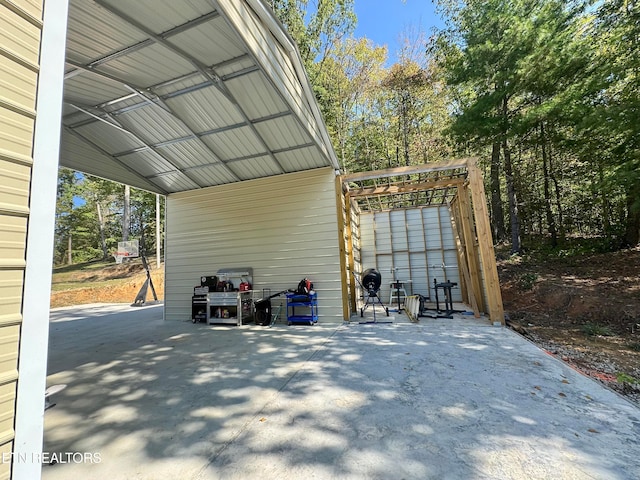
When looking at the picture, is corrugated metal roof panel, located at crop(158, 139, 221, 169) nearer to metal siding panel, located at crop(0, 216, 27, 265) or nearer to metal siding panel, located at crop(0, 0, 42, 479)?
metal siding panel, located at crop(0, 0, 42, 479)

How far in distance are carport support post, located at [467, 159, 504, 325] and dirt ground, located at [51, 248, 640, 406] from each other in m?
0.42

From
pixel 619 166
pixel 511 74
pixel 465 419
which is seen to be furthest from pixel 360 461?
pixel 511 74

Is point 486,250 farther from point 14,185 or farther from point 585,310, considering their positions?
point 14,185

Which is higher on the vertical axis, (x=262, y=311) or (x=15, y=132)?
(x=15, y=132)

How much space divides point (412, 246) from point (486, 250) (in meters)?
3.59

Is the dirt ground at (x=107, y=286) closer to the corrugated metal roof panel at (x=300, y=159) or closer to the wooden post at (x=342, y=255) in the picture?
the corrugated metal roof panel at (x=300, y=159)

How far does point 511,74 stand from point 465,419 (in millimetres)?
9418

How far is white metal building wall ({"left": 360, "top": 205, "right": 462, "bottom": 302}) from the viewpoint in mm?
8453

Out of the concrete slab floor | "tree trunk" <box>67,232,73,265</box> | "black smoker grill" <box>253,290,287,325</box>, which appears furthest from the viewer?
"tree trunk" <box>67,232,73,265</box>

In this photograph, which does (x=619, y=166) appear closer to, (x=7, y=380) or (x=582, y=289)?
(x=582, y=289)

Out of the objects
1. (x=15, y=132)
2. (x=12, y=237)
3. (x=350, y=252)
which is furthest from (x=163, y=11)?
(x=350, y=252)

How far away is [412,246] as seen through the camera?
880 cm

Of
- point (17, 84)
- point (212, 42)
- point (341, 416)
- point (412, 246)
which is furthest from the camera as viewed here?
point (412, 246)

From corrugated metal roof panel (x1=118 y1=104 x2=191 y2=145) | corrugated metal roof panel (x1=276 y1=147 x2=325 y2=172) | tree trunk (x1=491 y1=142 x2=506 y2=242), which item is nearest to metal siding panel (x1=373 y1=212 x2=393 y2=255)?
corrugated metal roof panel (x1=276 y1=147 x2=325 y2=172)
